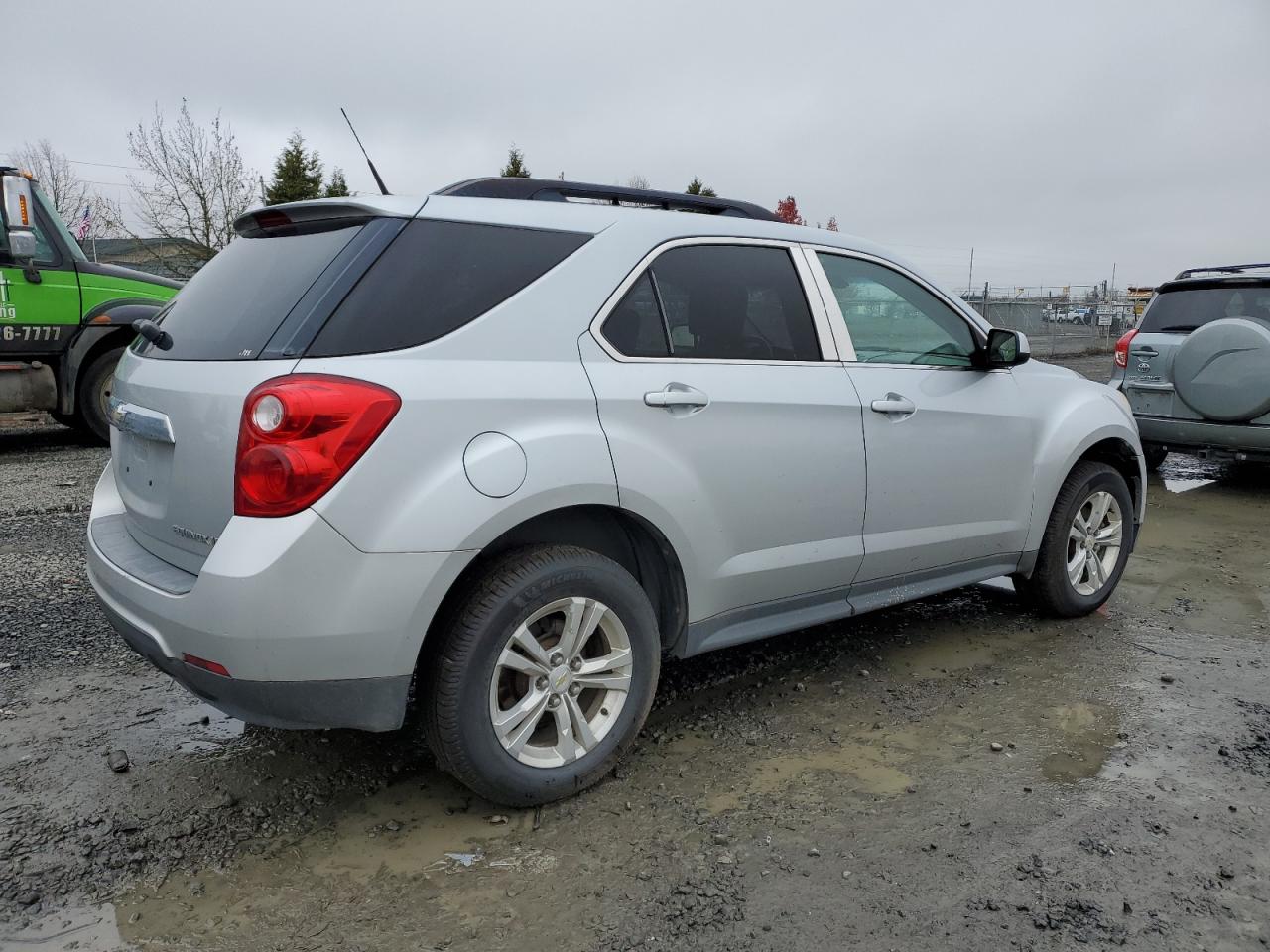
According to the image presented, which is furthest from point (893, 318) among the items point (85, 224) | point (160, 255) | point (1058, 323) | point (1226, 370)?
point (85, 224)

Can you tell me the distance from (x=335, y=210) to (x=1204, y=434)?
7281mm

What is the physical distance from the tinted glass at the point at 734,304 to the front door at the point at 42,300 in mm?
7556

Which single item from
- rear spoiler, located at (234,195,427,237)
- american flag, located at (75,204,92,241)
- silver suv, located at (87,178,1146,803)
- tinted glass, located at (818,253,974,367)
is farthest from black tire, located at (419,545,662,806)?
american flag, located at (75,204,92,241)

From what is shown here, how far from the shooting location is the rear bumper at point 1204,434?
24.7 feet

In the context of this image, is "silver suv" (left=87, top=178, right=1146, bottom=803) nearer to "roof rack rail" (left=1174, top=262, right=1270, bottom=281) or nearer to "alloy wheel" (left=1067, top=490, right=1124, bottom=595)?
"alloy wheel" (left=1067, top=490, right=1124, bottom=595)

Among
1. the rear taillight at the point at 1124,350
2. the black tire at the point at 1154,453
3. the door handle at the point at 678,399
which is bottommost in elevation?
the black tire at the point at 1154,453

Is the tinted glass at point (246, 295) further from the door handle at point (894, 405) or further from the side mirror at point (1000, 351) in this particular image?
the side mirror at point (1000, 351)

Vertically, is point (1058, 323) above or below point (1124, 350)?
below

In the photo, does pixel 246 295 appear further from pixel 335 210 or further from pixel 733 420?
pixel 733 420

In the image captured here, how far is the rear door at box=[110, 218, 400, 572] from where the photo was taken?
2.58 metres

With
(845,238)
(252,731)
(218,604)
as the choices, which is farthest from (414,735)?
(845,238)

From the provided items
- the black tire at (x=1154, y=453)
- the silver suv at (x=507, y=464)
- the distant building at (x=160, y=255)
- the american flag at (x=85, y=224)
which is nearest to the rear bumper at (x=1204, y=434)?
the black tire at (x=1154, y=453)

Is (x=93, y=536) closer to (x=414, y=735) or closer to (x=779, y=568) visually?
(x=414, y=735)

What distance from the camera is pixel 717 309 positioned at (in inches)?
131
